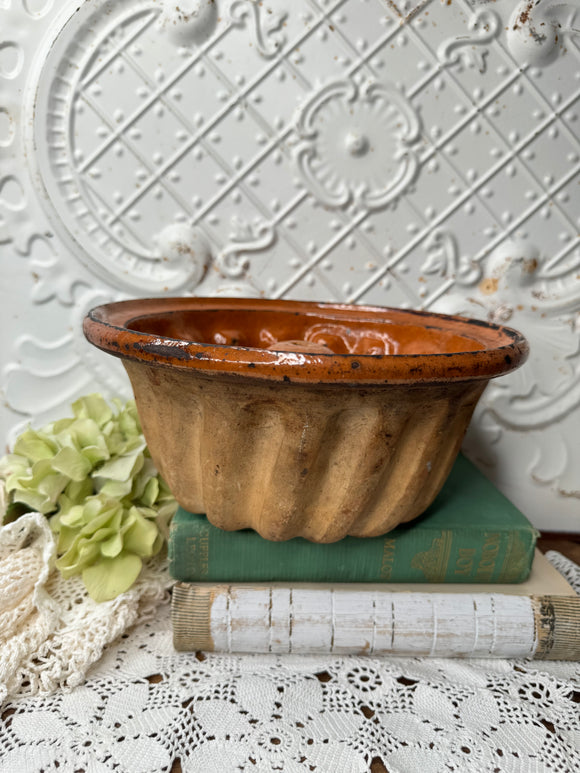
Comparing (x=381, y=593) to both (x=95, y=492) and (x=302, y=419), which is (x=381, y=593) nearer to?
(x=302, y=419)

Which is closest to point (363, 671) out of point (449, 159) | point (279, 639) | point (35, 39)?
point (279, 639)

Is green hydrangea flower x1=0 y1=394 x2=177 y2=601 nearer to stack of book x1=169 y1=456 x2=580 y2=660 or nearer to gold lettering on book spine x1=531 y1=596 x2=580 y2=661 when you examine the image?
stack of book x1=169 y1=456 x2=580 y2=660

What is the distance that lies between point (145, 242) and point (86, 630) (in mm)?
527

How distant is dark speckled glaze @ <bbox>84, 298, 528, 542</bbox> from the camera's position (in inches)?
15.8

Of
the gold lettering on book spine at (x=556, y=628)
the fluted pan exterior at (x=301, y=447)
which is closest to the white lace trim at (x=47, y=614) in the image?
the fluted pan exterior at (x=301, y=447)

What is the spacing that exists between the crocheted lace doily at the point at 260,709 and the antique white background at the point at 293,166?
41 centimetres

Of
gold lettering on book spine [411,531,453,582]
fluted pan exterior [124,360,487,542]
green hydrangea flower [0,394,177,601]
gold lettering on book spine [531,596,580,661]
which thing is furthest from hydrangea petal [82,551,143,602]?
gold lettering on book spine [531,596,580,661]

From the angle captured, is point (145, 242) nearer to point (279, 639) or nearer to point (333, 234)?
point (333, 234)

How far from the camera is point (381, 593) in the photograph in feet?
1.84

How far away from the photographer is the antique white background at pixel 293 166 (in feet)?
2.35

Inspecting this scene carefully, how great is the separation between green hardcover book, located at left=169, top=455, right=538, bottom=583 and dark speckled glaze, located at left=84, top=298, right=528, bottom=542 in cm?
3

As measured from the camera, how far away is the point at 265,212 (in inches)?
30.6

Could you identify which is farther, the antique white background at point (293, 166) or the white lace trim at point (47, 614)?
the antique white background at point (293, 166)

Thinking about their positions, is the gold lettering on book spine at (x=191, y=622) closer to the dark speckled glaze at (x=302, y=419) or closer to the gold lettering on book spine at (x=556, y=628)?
the dark speckled glaze at (x=302, y=419)
